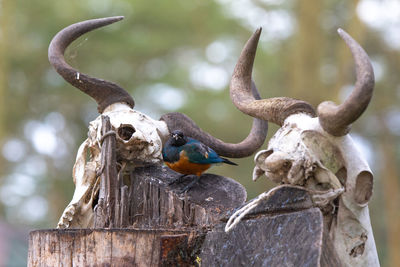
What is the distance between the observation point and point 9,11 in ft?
35.6

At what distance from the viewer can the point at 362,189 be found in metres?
1.66

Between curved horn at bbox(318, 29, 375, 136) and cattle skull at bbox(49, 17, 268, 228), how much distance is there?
663mm

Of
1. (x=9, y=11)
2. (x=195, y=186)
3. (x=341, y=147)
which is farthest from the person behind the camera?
(x=9, y=11)

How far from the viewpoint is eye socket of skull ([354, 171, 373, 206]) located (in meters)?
1.64

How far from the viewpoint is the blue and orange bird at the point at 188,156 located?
2.32m

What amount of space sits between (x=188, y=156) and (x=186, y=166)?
0.17ft

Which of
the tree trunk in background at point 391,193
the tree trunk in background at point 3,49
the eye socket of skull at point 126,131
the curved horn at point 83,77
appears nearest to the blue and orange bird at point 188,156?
the eye socket of skull at point 126,131

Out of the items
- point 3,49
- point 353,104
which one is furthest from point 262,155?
point 3,49

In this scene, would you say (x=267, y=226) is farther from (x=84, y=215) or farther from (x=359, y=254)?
(x=84, y=215)

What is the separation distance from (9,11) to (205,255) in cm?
1016

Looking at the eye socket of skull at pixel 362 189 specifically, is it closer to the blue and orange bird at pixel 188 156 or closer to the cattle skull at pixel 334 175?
the cattle skull at pixel 334 175

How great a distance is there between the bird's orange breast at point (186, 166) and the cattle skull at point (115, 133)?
0.29ft

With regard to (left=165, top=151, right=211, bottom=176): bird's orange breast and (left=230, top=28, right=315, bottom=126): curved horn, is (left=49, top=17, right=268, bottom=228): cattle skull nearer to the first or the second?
(left=165, top=151, right=211, bottom=176): bird's orange breast

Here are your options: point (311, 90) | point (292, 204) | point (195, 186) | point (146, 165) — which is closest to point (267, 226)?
point (292, 204)
